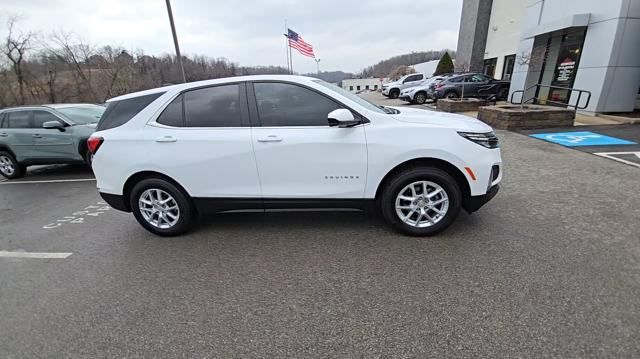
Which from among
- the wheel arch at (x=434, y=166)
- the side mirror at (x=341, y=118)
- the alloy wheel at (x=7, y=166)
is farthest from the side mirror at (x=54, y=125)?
the wheel arch at (x=434, y=166)

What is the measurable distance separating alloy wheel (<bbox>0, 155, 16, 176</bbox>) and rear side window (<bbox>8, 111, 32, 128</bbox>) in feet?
2.67

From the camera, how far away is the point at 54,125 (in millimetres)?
6508

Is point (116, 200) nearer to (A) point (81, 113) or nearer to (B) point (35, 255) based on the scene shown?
(B) point (35, 255)

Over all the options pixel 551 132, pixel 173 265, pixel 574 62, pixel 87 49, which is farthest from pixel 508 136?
pixel 87 49

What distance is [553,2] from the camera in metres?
12.0

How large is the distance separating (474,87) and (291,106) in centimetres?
1649

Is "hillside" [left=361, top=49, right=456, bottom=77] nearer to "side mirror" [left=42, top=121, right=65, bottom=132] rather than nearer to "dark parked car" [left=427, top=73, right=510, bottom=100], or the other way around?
"dark parked car" [left=427, top=73, right=510, bottom=100]

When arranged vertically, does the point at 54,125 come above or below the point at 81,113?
below

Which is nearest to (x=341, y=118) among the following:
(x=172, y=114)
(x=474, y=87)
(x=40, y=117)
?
(x=172, y=114)

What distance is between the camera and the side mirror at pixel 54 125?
253 inches

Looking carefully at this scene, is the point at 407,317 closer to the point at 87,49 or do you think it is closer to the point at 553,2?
the point at 553,2

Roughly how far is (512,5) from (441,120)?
944 inches

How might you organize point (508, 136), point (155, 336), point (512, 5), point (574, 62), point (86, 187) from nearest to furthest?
point (155, 336)
point (86, 187)
point (508, 136)
point (574, 62)
point (512, 5)

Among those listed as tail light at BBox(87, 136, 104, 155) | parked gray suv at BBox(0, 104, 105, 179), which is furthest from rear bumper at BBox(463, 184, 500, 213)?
parked gray suv at BBox(0, 104, 105, 179)
